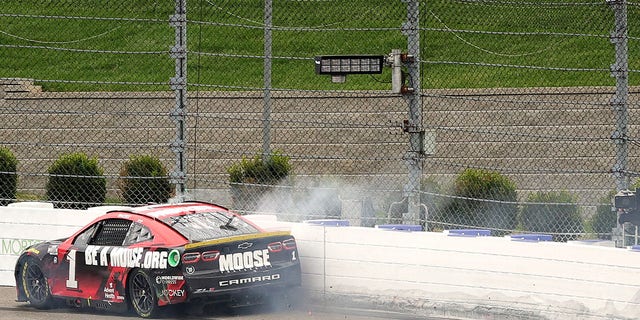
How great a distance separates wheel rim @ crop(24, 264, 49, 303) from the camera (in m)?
13.3

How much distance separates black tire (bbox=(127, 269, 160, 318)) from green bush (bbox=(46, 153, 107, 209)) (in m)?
5.88

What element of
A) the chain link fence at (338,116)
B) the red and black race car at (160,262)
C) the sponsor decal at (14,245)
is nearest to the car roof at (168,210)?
the red and black race car at (160,262)

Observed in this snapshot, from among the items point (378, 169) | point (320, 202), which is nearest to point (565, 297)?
point (320, 202)

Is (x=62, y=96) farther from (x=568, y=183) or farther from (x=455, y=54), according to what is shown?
(x=568, y=183)

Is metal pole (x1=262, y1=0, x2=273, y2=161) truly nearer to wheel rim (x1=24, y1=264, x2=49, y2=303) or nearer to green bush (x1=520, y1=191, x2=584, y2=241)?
wheel rim (x1=24, y1=264, x2=49, y2=303)

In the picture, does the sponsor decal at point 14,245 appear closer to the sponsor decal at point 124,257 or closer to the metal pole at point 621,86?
the sponsor decal at point 124,257

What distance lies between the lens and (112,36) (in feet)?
103

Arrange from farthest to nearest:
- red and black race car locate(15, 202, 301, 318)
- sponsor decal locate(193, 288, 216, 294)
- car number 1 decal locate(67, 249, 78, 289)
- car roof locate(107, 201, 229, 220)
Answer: car number 1 decal locate(67, 249, 78, 289) < car roof locate(107, 201, 229, 220) < red and black race car locate(15, 202, 301, 318) < sponsor decal locate(193, 288, 216, 294)

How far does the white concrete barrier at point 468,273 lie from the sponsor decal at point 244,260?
0.83m

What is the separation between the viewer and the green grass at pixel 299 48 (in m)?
25.8

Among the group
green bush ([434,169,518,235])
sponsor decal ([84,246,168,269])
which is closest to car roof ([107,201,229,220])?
sponsor decal ([84,246,168,269])

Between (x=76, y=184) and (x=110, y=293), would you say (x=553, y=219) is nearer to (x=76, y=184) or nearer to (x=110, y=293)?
(x=110, y=293)

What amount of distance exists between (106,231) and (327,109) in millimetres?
11668

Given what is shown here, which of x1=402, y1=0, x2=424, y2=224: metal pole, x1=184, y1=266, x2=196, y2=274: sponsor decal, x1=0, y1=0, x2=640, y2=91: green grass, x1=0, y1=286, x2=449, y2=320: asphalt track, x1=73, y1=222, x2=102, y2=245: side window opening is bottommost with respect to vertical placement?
x1=0, y1=286, x2=449, y2=320: asphalt track
